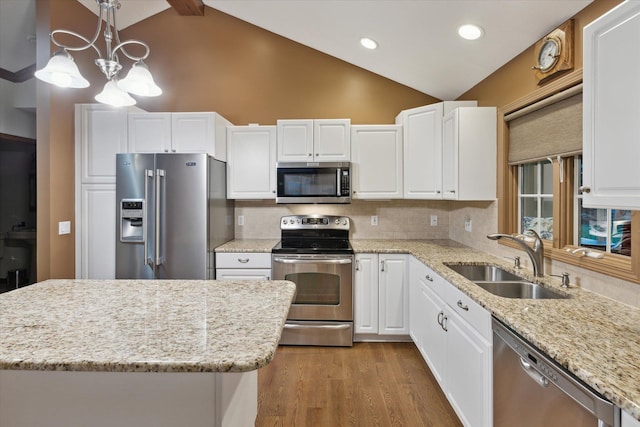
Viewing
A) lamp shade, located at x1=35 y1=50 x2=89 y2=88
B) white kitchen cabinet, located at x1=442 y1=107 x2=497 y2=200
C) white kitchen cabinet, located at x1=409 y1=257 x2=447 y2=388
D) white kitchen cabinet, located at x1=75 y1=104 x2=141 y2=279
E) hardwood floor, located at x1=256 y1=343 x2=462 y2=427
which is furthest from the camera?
white kitchen cabinet, located at x1=75 y1=104 x2=141 y2=279

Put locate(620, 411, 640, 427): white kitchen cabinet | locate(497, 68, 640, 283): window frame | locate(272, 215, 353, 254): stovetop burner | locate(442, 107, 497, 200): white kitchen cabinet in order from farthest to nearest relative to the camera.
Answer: locate(272, 215, 353, 254): stovetop burner, locate(442, 107, 497, 200): white kitchen cabinet, locate(497, 68, 640, 283): window frame, locate(620, 411, 640, 427): white kitchen cabinet

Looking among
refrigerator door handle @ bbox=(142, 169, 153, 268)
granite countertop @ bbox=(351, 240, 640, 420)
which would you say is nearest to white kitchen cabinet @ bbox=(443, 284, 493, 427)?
granite countertop @ bbox=(351, 240, 640, 420)

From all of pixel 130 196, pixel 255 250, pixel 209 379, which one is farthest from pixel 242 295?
pixel 130 196

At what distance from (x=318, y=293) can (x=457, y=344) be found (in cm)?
138

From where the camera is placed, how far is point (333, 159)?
3258 millimetres

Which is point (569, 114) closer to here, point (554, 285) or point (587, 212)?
point (587, 212)

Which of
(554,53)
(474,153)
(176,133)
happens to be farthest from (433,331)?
(176,133)

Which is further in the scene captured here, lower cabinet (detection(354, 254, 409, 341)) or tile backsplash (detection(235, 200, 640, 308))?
tile backsplash (detection(235, 200, 640, 308))

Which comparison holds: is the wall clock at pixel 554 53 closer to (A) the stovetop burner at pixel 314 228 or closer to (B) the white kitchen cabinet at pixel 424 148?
(B) the white kitchen cabinet at pixel 424 148

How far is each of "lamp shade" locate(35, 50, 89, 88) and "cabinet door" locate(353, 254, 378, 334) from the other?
2351 mm

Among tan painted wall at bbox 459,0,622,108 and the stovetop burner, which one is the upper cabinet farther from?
tan painted wall at bbox 459,0,622,108

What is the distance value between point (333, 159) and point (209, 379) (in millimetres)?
2501

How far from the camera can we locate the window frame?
1496mm

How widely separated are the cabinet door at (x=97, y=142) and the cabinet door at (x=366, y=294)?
2373mm
